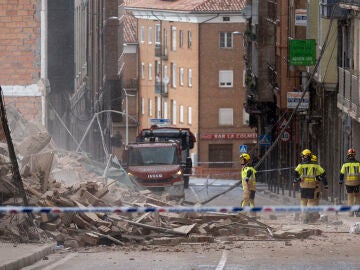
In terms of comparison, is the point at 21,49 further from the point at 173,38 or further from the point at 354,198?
the point at 173,38

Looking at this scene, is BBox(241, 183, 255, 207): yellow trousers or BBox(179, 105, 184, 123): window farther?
BBox(179, 105, 184, 123): window

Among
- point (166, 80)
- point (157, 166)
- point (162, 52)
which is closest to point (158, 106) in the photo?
point (166, 80)

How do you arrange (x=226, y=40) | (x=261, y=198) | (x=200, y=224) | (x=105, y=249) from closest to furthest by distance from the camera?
(x=105, y=249) < (x=200, y=224) < (x=261, y=198) < (x=226, y=40)

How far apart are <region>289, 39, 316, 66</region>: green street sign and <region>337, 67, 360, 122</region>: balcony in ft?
4.29

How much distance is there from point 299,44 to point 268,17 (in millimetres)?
25324

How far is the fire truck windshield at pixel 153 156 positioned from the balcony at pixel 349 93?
6030mm

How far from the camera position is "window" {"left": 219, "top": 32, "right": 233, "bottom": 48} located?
327ft

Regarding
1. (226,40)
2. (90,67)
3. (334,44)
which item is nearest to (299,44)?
(334,44)

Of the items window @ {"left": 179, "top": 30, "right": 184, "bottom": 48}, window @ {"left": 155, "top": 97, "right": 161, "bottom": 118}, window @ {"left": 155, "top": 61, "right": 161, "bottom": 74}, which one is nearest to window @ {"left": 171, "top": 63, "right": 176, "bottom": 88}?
window @ {"left": 179, "top": 30, "right": 184, "bottom": 48}

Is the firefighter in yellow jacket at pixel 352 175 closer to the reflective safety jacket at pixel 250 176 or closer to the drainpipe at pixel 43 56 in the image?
the reflective safety jacket at pixel 250 176

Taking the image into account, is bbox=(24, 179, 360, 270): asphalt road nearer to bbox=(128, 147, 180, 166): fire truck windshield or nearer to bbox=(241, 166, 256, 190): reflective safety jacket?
bbox=(241, 166, 256, 190): reflective safety jacket

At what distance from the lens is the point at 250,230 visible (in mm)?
24328

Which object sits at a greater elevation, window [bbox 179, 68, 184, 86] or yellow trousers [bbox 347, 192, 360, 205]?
window [bbox 179, 68, 184, 86]

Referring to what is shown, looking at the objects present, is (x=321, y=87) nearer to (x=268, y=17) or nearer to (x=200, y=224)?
(x=268, y=17)
